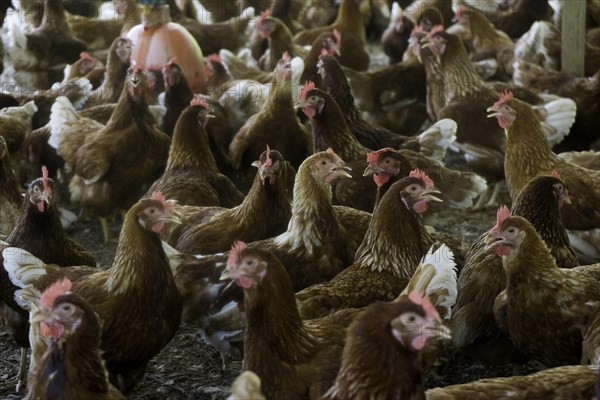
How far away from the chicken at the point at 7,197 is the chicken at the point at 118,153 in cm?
74

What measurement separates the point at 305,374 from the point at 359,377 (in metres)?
0.44

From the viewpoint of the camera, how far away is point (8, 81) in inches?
335

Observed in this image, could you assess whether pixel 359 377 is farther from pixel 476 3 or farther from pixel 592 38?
pixel 476 3

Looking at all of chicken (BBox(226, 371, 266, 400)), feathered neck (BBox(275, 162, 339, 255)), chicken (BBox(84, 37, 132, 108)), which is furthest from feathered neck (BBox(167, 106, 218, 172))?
chicken (BBox(226, 371, 266, 400))

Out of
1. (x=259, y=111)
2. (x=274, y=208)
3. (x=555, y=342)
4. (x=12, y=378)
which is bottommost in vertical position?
(x=12, y=378)

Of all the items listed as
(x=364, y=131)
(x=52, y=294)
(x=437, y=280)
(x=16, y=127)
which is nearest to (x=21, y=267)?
(x=52, y=294)

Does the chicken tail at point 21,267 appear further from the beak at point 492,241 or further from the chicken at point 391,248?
the beak at point 492,241

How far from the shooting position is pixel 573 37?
7207 mm

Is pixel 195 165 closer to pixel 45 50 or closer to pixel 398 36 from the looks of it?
pixel 45 50

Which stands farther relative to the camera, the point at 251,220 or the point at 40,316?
the point at 251,220

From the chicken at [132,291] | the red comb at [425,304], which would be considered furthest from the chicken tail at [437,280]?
the chicken at [132,291]

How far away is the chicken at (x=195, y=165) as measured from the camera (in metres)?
5.36

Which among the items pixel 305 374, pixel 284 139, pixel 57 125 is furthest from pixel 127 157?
pixel 305 374

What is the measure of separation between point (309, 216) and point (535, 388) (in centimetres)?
162
